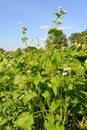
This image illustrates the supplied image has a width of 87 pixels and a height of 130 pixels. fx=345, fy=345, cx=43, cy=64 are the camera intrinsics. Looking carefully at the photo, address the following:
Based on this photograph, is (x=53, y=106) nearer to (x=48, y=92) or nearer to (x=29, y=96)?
(x=48, y=92)

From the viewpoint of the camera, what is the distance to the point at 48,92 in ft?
11.1

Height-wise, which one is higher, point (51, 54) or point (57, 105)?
point (51, 54)

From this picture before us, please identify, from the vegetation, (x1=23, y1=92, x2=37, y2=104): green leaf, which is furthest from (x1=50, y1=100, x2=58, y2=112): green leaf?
(x1=23, y1=92, x2=37, y2=104): green leaf

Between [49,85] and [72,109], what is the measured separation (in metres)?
0.58

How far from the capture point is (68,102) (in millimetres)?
3492

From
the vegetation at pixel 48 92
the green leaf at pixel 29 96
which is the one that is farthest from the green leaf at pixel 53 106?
the green leaf at pixel 29 96

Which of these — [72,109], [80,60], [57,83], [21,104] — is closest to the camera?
[57,83]

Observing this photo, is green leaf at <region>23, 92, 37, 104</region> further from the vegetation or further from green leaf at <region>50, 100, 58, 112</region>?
green leaf at <region>50, 100, 58, 112</region>

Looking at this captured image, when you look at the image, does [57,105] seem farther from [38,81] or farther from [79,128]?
[79,128]

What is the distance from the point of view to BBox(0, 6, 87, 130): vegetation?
3357 mm

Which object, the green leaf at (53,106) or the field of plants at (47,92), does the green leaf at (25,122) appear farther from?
the green leaf at (53,106)

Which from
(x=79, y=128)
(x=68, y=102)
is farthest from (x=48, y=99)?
(x=79, y=128)

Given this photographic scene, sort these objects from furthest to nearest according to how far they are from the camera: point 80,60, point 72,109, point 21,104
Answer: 1. point 21,104
2. point 72,109
3. point 80,60

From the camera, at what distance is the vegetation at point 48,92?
336 centimetres
